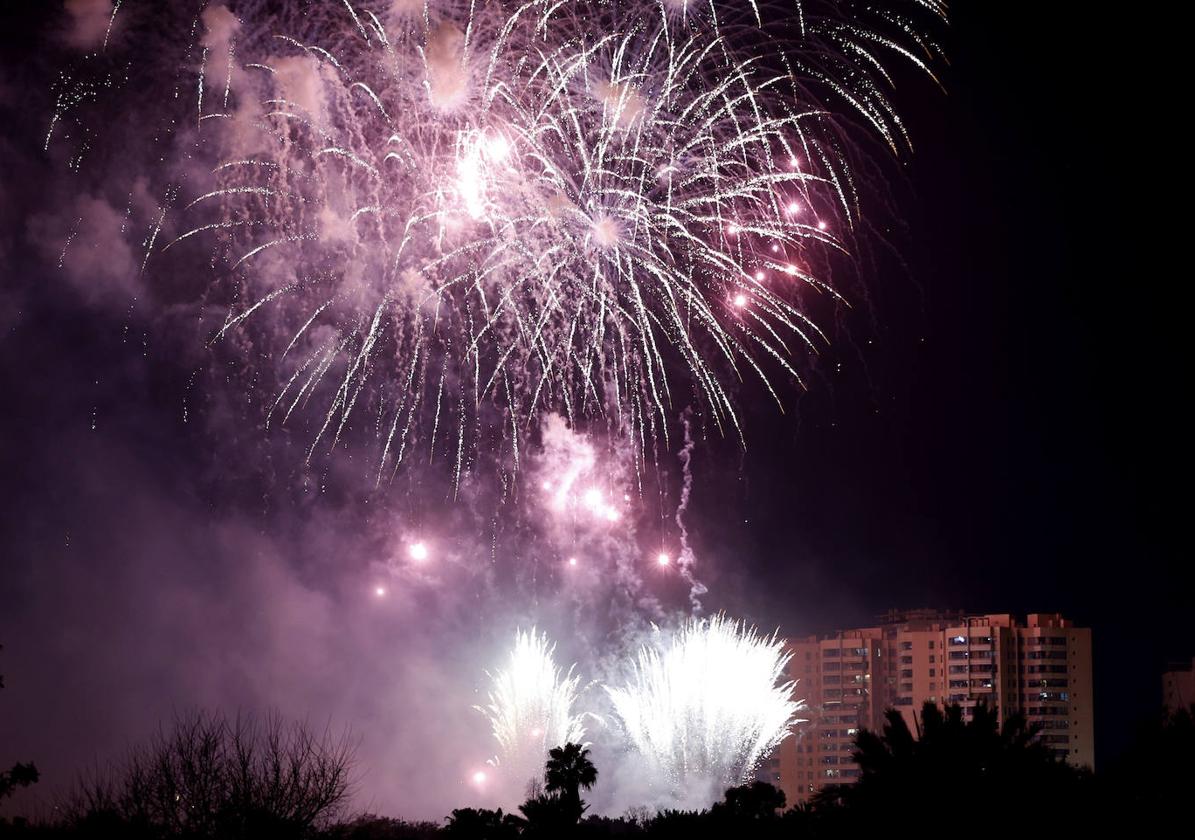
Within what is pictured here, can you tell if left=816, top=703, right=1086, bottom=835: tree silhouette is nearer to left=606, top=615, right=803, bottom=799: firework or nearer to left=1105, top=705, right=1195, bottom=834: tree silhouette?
left=1105, top=705, right=1195, bottom=834: tree silhouette

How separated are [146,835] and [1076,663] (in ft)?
253

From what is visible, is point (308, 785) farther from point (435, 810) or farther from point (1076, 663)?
point (1076, 663)

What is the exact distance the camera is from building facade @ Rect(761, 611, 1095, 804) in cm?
8962

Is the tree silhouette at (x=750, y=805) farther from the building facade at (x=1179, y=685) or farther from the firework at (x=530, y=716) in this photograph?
the building facade at (x=1179, y=685)

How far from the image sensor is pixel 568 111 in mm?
29969

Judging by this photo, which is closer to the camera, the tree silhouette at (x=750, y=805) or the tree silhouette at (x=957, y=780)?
the tree silhouette at (x=957, y=780)

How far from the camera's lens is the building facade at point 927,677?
89625 millimetres

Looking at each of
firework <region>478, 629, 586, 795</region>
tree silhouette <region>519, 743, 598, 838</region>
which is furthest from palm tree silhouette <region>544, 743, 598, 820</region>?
firework <region>478, 629, 586, 795</region>

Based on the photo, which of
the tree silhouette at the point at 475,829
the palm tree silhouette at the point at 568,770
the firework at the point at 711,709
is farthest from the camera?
the firework at the point at 711,709

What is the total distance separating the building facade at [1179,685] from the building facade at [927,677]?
19.9ft

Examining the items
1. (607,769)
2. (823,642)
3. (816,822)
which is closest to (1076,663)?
(823,642)

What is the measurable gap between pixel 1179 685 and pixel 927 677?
1724cm

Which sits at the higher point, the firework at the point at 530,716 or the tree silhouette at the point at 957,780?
the firework at the point at 530,716

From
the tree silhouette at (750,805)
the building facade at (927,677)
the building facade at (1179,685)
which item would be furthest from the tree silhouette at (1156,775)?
the building facade at (927,677)
